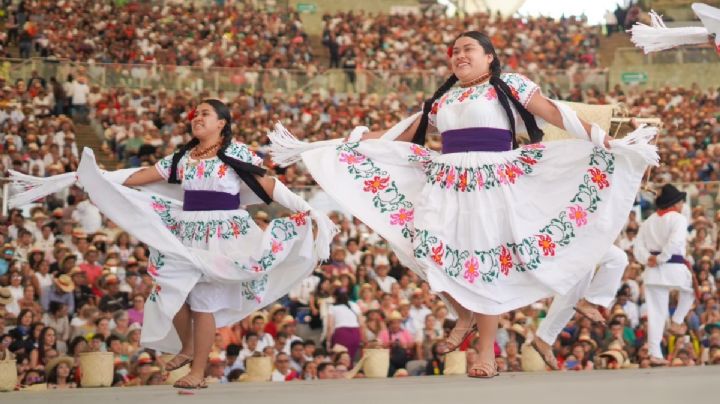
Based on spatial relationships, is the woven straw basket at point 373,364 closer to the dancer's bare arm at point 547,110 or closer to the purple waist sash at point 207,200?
the purple waist sash at point 207,200

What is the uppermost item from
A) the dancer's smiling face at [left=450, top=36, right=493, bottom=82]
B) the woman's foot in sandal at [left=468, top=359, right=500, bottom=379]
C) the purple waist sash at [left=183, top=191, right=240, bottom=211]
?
the dancer's smiling face at [left=450, top=36, right=493, bottom=82]

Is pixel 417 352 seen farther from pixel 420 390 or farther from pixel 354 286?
pixel 420 390

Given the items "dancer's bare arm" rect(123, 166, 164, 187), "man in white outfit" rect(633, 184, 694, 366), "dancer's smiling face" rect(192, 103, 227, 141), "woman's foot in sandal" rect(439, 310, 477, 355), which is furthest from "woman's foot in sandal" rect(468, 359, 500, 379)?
"man in white outfit" rect(633, 184, 694, 366)

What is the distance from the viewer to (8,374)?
8.10 m

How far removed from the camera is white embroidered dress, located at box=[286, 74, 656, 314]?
6014 mm

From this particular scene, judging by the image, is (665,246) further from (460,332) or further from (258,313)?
(460,332)

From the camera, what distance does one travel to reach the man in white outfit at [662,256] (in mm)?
9773

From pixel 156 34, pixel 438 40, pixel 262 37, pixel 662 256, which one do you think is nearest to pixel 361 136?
pixel 662 256

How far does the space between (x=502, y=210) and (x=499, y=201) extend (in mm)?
47

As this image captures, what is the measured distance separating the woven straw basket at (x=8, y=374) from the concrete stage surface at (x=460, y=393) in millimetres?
1864

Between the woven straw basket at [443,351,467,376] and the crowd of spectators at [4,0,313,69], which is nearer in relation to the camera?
the woven straw basket at [443,351,467,376]

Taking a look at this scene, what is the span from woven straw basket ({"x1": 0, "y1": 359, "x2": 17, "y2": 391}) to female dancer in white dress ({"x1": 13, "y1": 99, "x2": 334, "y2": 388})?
175 centimetres

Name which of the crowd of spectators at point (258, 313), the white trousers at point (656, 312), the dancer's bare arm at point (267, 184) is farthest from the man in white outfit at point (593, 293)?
the white trousers at point (656, 312)

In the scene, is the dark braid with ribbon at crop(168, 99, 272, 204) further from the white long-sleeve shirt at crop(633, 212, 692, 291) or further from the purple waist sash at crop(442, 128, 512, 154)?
Answer: the white long-sleeve shirt at crop(633, 212, 692, 291)
